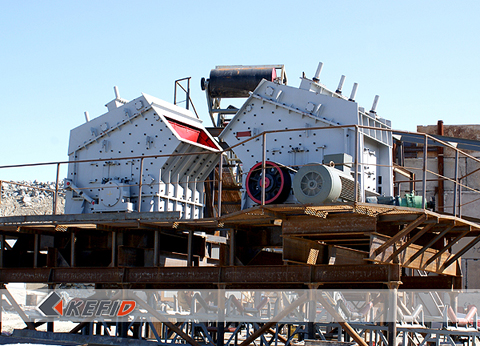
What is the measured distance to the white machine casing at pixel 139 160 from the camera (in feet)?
46.8

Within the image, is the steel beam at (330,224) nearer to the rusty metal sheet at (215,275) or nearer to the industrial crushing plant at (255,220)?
the industrial crushing plant at (255,220)

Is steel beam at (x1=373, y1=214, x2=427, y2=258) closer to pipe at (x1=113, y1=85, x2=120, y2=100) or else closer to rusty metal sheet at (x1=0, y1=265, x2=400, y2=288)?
rusty metal sheet at (x1=0, y1=265, x2=400, y2=288)

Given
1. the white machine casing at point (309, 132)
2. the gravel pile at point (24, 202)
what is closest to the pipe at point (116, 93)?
the white machine casing at point (309, 132)

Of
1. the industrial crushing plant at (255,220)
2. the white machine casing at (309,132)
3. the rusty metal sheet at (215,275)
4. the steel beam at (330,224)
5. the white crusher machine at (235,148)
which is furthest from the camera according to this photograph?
the white machine casing at (309,132)

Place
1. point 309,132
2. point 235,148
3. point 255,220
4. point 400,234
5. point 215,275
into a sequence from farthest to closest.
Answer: point 235,148 → point 309,132 → point 215,275 → point 255,220 → point 400,234

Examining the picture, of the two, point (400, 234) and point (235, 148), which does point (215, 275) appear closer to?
point (235, 148)

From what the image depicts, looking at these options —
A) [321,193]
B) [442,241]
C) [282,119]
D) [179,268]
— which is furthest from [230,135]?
[442,241]

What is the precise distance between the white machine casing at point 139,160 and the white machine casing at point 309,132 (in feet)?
5.27

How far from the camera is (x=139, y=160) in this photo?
14555 mm

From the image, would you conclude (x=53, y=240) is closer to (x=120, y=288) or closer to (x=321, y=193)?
(x=120, y=288)

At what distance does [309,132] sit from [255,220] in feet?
7.96

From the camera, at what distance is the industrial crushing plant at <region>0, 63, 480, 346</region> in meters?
10.6

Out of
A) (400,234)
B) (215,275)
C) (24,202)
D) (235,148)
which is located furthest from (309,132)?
(24,202)

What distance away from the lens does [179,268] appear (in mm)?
12641
